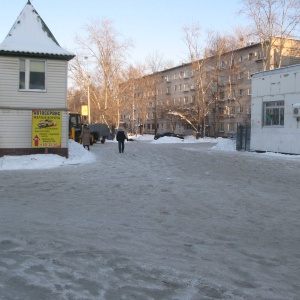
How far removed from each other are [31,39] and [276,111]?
14118 millimetres

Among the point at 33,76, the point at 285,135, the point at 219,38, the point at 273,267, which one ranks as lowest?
the point at 273,267

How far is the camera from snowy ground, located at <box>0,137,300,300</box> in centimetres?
386

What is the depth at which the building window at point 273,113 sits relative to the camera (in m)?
22.8

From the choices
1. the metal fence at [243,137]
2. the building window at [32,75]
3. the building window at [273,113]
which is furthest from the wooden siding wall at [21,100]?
the metal fence at [243,137]

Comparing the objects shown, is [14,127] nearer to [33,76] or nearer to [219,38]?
[33,76]

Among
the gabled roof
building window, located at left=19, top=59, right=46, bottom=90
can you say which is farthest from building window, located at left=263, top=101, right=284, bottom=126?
building window, located at left=19, top=59, right=46, bottom=90

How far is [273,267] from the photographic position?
453 centimetres

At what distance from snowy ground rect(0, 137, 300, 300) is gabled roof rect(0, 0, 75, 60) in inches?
290

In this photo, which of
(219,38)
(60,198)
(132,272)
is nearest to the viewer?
(132,272)

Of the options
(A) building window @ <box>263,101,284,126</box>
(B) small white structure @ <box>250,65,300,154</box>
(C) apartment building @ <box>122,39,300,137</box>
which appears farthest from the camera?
(C) apartment building @ <box>122,39,300,137</box>

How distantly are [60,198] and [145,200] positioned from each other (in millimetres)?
1879

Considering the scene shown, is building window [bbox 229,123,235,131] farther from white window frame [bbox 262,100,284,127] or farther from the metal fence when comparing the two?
white window frame [bbox 262,100,284,127]

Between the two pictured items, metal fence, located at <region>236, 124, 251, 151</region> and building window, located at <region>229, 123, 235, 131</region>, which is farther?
building window, located at <region>229, 123, 235, 131</region>

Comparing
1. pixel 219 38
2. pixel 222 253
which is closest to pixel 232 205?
pixel 222 253
